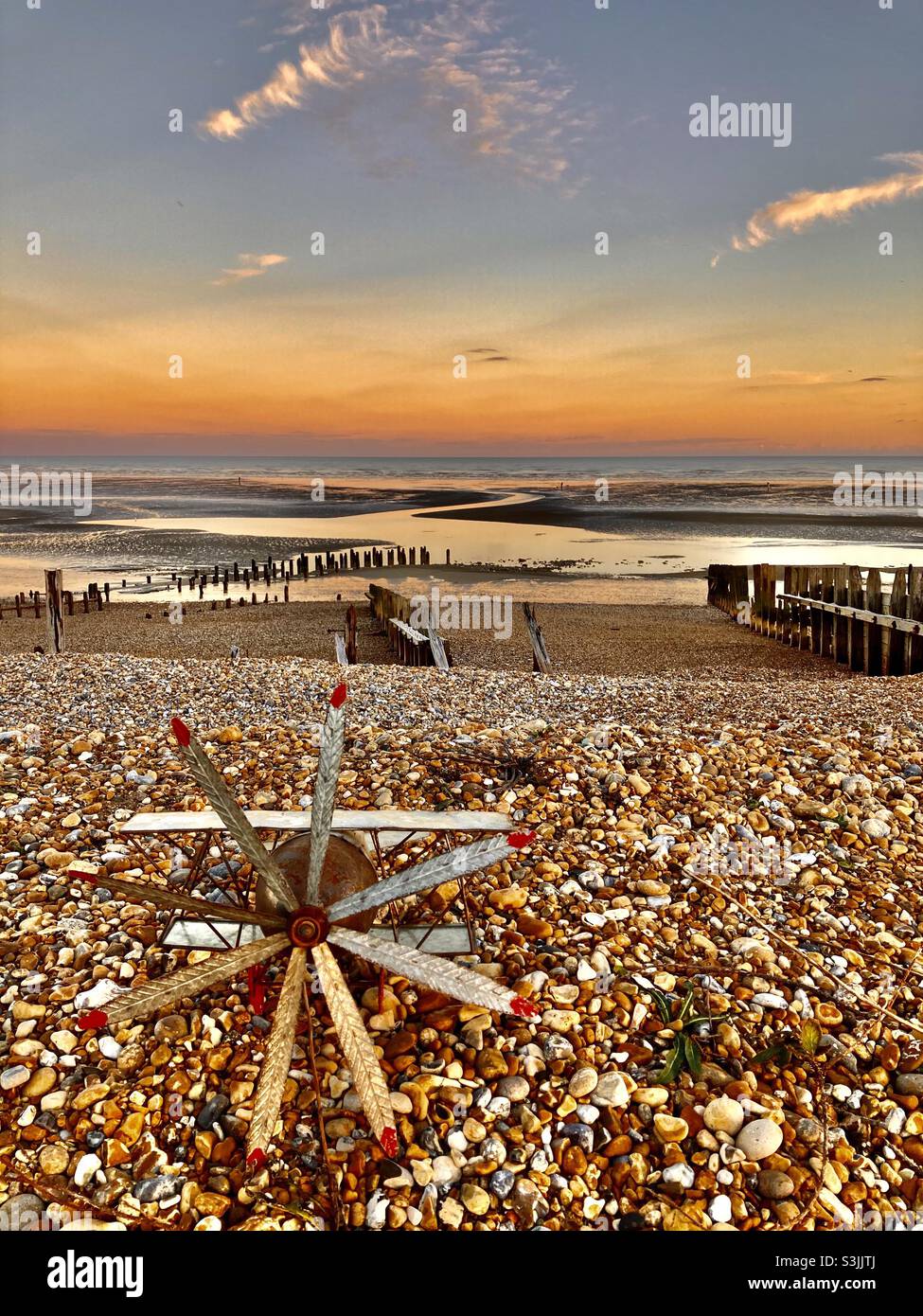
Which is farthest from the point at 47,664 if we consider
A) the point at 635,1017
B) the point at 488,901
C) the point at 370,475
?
the point at 370,475

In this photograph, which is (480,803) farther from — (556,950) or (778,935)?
(778,935)

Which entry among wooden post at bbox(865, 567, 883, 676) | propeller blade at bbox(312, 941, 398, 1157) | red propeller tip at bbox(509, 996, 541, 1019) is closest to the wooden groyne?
wooden post at bbox(865, 567, 883, 676)

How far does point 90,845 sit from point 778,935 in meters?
5.06

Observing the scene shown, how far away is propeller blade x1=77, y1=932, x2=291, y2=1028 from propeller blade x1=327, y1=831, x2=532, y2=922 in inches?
13.1

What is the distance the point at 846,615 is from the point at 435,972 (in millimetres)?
17752

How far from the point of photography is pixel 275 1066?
341cm

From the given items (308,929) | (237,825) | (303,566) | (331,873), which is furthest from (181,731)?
(303,566)

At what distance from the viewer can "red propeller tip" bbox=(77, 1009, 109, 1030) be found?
3.09 meters

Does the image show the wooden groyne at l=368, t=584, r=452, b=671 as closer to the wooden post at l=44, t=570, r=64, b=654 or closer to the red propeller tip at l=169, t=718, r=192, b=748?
the wooden post at l=44, t=570, r=64, b=654

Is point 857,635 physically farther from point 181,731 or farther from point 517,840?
point 181,731

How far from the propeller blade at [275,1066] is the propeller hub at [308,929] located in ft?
0.19

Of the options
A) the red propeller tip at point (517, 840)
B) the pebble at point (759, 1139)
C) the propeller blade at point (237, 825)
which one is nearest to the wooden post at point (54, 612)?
the propeller blade at point (237, 825)

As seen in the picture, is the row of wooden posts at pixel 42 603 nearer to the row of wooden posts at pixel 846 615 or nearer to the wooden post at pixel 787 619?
the row of wooden posts at pixel 846 615

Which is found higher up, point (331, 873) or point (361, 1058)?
point (331, 873)
